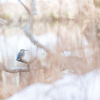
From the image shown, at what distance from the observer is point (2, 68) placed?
2.67 ft

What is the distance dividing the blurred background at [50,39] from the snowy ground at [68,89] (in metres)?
0.04

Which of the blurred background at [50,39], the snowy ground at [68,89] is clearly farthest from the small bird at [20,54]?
the snowy ground at [68,89]

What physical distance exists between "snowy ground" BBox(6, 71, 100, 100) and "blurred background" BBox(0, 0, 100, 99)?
0.12 feet

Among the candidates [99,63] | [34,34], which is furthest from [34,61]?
[99,63]

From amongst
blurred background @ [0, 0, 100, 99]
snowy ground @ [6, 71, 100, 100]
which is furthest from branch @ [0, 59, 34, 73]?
snowy ground @ [6, 71, 100, 100]

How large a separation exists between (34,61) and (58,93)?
0.30 meters

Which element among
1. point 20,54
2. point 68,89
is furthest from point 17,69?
point 68,89

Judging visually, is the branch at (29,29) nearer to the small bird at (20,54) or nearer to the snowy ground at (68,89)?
the small bird at (20,54)

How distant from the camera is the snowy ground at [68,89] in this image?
0.84 metres

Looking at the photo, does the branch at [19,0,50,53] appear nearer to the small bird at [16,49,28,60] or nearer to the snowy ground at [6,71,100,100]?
the small bird at [16,49,28,60]

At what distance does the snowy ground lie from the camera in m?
0.84

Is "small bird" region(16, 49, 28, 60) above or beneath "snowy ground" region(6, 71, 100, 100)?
above

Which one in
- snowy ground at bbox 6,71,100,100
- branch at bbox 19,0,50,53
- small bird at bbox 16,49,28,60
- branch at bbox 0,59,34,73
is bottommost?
snowy ground at bbox 6,71,100,100

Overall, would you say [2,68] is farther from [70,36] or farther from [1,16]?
[70,36]
